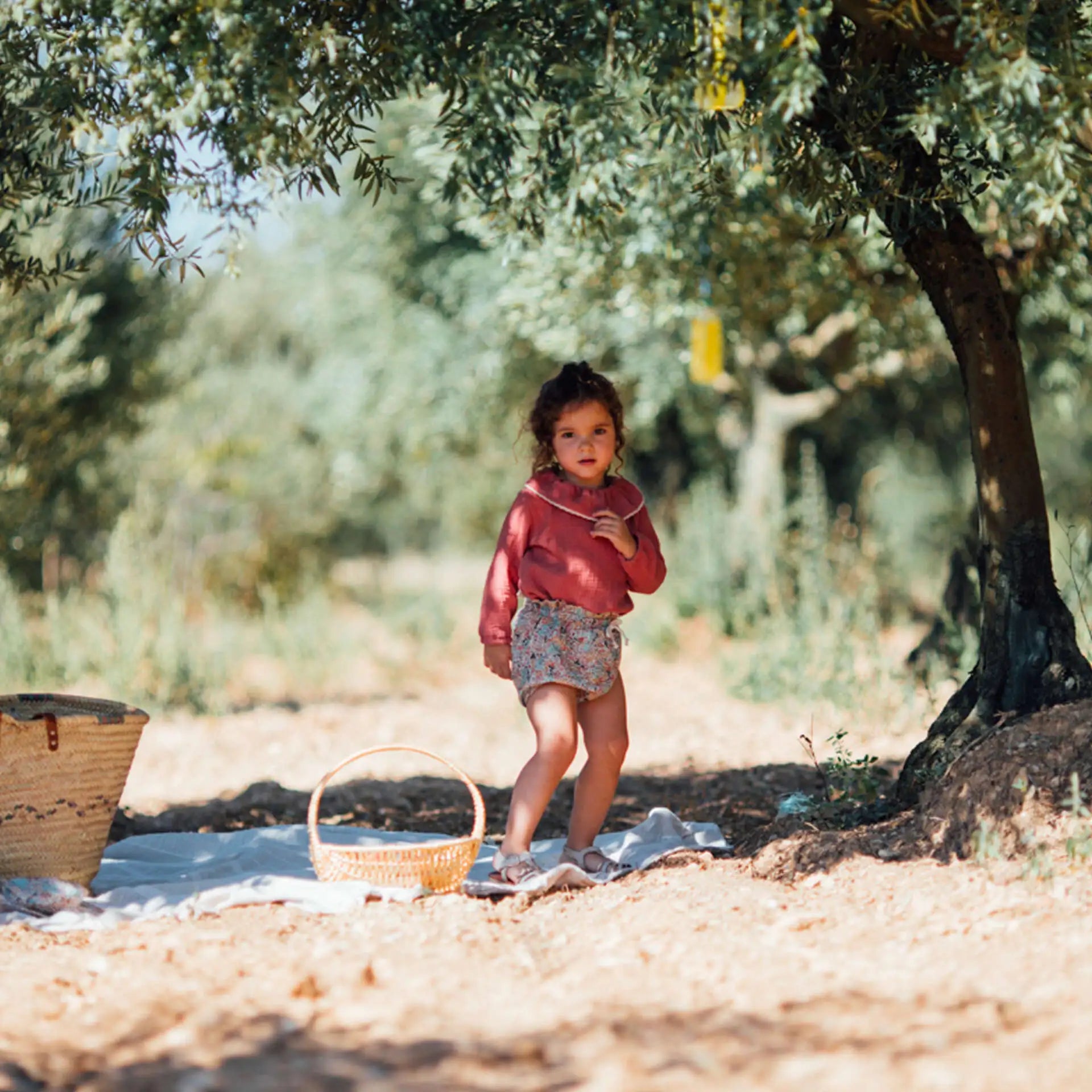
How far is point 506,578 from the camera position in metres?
4.18

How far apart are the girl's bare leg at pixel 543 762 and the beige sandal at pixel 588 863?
221 mm

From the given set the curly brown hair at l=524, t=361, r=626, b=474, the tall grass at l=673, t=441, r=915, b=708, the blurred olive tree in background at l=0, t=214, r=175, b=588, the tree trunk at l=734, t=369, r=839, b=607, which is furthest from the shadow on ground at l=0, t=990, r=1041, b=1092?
the tree trunk at l=734, t=369, r=839, b=607

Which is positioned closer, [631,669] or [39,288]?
[39,288]

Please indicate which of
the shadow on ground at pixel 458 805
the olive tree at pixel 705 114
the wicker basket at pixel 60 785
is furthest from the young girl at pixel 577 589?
the wicker basket at pixel 60 785

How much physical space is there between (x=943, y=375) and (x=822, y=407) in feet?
5.96

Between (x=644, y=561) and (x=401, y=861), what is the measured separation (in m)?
1.17

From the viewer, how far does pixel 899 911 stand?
3.38 meters

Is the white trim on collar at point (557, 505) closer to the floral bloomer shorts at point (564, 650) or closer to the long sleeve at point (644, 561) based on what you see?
the long sleeve at point (644, 561)

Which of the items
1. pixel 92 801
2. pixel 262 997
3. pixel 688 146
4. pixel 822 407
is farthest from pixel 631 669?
pixel 262 997

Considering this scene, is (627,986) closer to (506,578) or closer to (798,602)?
(506,578)

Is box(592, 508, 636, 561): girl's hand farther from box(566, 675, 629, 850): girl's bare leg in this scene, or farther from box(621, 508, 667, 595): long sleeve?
box(566, 675, 629, 850): girl's bare leg

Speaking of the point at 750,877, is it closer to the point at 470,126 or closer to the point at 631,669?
the point at 470,126

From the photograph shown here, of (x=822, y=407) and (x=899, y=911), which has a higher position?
(x=822, y=407)

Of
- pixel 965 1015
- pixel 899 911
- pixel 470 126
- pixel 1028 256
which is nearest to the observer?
pixel 965 1015
